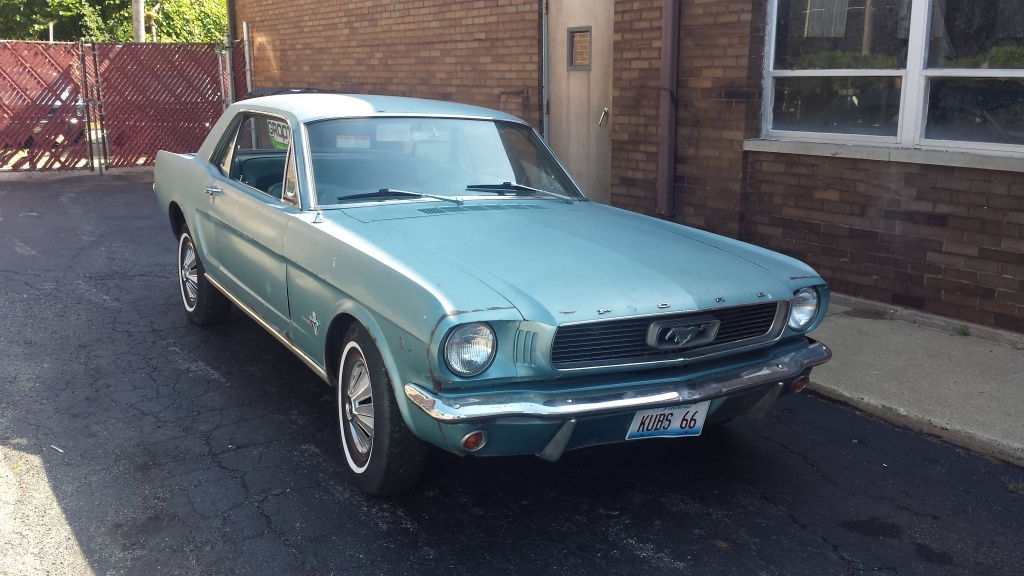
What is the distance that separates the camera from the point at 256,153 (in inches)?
233

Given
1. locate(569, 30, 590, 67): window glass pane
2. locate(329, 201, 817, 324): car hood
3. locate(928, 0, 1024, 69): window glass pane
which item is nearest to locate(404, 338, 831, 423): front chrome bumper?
locate(329, 201, 817, 324): car hood

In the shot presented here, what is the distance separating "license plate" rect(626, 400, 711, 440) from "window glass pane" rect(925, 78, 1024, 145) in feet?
12.2

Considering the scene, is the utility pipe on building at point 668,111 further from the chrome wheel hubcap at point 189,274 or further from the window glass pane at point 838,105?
the chrome wheel hubcap at point 189,274

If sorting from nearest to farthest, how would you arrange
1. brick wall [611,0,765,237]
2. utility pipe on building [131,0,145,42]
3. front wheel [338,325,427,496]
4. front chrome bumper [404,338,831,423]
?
front chrome bumper [404,338,831,423] < front wheel [338,325,427,496] < brick wall [611,0,765,237] < utility pipe on building [131,0,145,42]

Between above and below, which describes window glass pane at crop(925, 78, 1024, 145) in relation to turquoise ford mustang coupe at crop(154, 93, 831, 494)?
above

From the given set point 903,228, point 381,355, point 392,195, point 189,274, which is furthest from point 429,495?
point 903,228

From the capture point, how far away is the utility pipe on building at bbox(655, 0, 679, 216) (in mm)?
8086

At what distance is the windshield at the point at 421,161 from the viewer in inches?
187

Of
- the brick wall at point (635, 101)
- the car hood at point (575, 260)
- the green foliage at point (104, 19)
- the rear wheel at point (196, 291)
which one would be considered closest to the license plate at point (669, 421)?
the car hood at point (575, 260)

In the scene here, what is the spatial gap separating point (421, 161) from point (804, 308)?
202cm

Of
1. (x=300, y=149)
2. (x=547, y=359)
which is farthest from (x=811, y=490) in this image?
(x=300, y=149)

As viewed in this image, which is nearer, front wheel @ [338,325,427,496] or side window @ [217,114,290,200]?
front wheel @ [338,325,427,496]

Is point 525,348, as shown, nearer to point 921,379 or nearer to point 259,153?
point 921,379

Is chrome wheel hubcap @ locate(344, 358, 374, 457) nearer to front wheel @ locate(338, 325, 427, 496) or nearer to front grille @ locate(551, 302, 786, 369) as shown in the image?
front wheel @ locate(338, 325, 427, 496)
